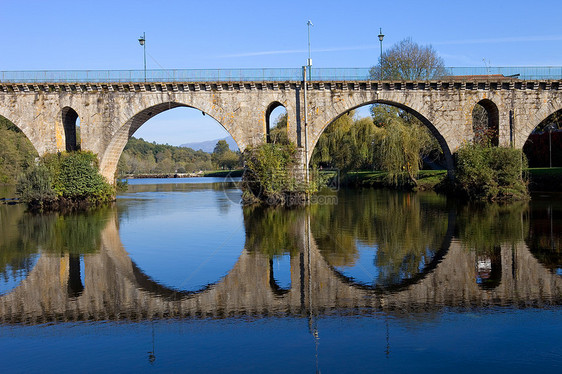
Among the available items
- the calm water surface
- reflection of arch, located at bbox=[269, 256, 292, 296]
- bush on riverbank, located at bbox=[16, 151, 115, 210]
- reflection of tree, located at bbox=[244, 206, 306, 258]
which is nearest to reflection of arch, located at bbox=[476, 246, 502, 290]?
the calm water surface

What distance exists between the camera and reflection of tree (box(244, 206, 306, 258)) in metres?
15.2

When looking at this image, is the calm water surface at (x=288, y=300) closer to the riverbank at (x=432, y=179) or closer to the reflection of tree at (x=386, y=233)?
the reflection of tree at (x=386, y=233)

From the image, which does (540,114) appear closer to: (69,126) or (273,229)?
(273,229)

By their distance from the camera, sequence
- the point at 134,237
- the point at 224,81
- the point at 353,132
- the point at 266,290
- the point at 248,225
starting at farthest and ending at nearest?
1. the point at 353,132
2. the point at 224,81
3. the point at 248,225
4. the point at 134,237
5. the point at 266,290

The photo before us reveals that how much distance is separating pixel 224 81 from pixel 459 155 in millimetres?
13663

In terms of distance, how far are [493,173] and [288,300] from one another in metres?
22.7

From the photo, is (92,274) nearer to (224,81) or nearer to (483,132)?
(224,81)

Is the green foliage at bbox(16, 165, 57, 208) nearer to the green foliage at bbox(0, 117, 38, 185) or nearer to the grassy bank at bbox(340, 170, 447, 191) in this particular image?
the grassy bank at bbox(340, 170, 447, 191)

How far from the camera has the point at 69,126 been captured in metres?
32.7

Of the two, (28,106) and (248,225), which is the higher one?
(28,106)

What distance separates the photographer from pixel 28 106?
3094 centimetres

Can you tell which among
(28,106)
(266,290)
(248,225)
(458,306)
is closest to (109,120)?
(28,106)

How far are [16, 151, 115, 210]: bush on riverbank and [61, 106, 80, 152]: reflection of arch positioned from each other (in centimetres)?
175

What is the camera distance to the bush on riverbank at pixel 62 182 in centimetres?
2925
